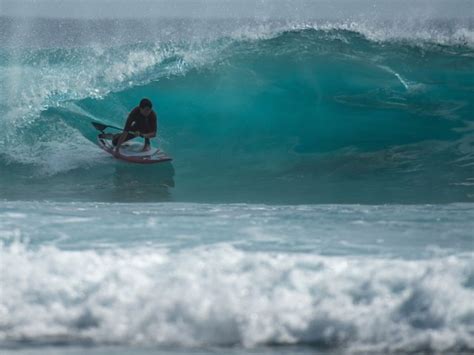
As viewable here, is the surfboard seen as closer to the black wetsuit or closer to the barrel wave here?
the barrel wave

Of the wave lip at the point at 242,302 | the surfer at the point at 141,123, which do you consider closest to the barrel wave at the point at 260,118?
the surfer at the point at 141,123

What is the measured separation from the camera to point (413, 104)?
414 inches

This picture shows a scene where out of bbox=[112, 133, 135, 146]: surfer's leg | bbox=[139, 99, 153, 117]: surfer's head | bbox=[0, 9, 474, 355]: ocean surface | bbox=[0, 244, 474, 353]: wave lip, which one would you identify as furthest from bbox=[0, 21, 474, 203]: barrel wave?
bbox=[0, 244, 474, 353]: wave lip

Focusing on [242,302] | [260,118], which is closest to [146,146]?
[260,118]

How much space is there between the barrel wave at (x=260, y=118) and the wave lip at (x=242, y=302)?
3.28m

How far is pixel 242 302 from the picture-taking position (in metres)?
3.85

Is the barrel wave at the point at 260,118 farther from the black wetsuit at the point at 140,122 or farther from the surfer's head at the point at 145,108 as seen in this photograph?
the surfer's head at the point at 145,108

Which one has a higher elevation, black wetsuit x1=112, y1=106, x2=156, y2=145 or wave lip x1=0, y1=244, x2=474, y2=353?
black wetsuit x1=112, y1=106, x2=156, y2=145

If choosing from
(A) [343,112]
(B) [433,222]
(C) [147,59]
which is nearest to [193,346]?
(B) [433,222]

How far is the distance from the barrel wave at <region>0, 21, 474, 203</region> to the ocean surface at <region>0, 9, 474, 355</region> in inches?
1.2

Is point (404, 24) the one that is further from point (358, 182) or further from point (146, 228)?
point (146, 228)

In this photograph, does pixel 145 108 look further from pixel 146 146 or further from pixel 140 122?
pixel 146 146

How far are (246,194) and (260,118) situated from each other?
9.51ft

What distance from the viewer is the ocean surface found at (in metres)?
3.77
